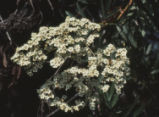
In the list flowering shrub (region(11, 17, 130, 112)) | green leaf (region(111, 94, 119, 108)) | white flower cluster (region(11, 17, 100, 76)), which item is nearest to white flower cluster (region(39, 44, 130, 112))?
flowering shrub (region(11, 17, 130, 112))

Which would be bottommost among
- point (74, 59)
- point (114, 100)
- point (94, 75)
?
point (114, 100)

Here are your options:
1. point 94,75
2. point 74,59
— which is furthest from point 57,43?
point 94,75

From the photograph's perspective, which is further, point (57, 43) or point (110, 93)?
point (110, 93)

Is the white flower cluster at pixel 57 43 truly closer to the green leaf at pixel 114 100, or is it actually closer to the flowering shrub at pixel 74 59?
the flowering shrub at pixel 74 59

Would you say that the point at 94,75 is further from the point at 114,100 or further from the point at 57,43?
the point at 114,100

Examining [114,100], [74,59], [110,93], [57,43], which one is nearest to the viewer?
[57,43]

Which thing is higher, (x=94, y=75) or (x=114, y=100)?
(x=94, y=75)

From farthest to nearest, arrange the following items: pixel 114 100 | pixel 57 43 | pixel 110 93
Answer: pixel 114 100
pixel 110 93
pixel 57 43

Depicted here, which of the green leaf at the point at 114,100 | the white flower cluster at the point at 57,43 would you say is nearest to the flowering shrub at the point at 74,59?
the white flower cluster at the point at 57,43

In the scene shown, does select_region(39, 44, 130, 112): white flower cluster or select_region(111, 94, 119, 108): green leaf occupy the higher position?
select_region(39, 44, 130, 112): white flower cluster

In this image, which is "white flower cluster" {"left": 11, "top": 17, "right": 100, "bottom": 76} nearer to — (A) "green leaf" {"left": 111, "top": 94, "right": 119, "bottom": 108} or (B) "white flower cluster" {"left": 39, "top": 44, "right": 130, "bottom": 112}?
(B) "white flower cluster" {"left": 39, "top": 44, "right": 130, "bottom": 112}
